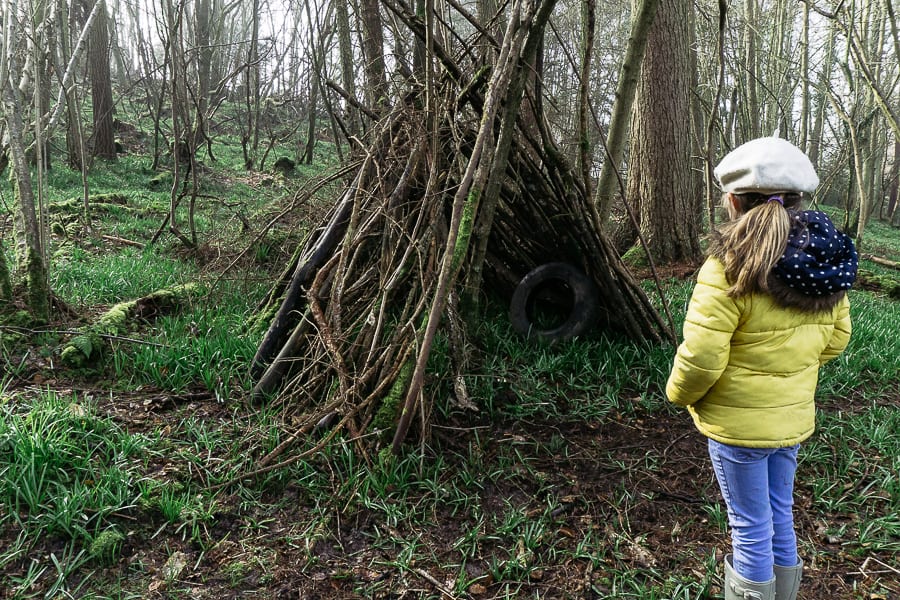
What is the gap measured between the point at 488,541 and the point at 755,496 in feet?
4.13

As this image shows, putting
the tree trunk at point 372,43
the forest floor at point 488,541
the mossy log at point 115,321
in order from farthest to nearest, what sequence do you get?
the tree trunk at point 372,43
the mossy log at point 115,321
the forest floor at point 488,541

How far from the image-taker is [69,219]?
782 cm

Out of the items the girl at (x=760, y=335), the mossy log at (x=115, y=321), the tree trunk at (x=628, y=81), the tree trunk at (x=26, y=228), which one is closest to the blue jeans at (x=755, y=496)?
the girl at (x=760, y=335)

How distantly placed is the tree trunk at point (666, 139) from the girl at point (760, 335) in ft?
15.8

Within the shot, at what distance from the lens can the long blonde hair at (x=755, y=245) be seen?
72.6 inches

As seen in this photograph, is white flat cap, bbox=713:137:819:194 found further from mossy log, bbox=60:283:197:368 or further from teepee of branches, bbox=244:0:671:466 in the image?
mossy log, bbox=60:283:197:368

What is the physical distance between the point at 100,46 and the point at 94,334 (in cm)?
1131

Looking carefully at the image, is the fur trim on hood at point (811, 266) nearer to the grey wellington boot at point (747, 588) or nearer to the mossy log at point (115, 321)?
the grey wellington boot at point (747, 588)

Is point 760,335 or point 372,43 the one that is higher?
point 372,43

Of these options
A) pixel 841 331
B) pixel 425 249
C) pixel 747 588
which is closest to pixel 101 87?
pixel 425 249

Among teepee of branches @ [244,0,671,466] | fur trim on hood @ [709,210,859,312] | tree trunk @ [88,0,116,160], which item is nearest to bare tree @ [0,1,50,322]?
teepee of branches @ [244,0,671,466]

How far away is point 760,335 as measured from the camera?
6.45 feet

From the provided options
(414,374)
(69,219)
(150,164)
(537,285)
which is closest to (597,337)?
(537,285)

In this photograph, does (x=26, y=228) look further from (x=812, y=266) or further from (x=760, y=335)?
(x=812, y=266)
